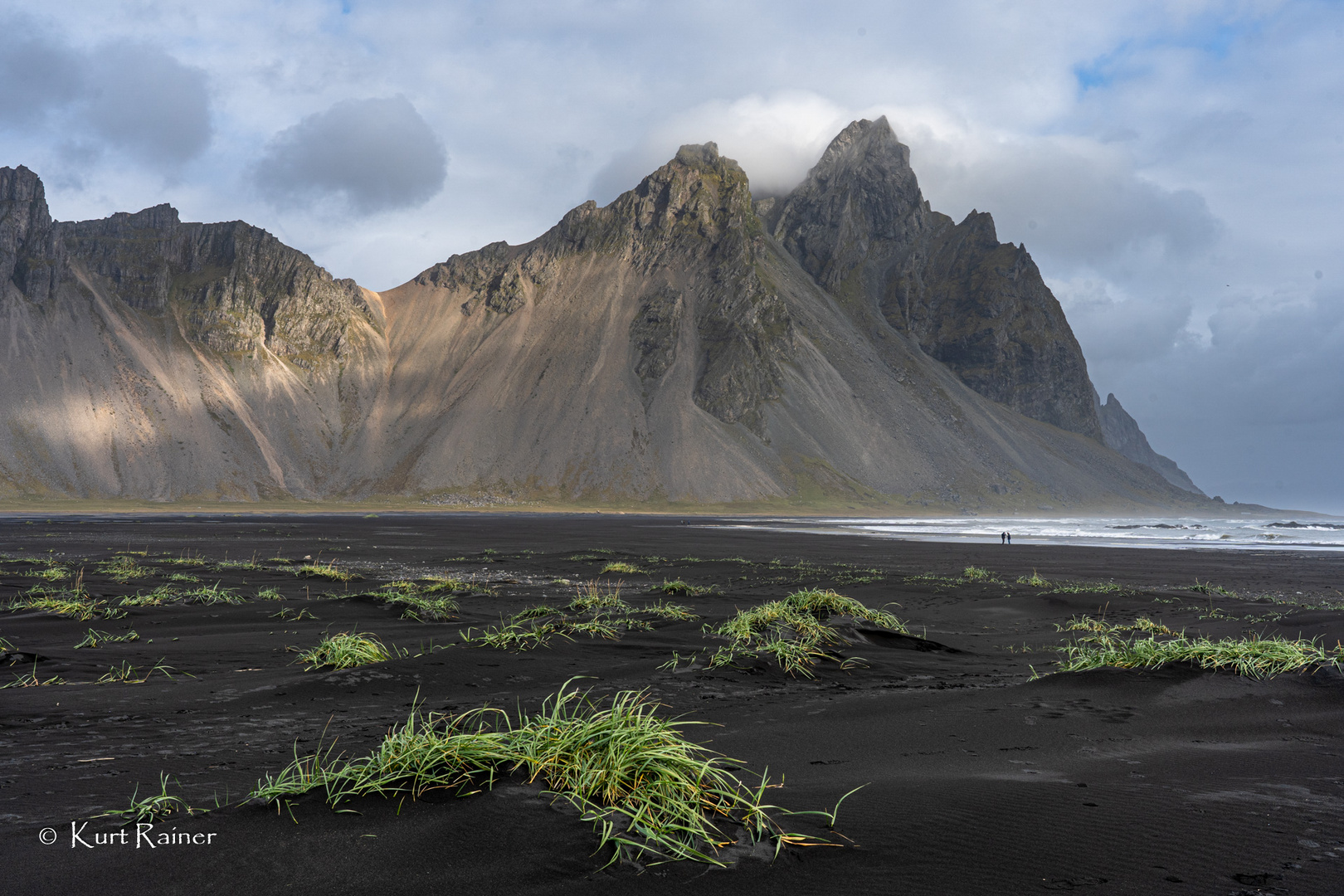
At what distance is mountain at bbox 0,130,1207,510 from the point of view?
101125 millimetres

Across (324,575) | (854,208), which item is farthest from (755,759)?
(854,208)

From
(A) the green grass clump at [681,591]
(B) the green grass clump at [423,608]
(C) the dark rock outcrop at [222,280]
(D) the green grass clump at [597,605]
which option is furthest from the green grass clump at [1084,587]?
(C) the dark rock outcrop at [222,280]

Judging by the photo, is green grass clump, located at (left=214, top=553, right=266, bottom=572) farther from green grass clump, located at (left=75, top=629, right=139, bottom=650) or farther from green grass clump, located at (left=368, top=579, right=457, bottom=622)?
green grass clump, located at (left=75, top=629, right=139, bottom=650)

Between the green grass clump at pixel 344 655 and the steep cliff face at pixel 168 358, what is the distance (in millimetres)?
102292

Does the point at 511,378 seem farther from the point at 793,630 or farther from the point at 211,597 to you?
the point at 793,630

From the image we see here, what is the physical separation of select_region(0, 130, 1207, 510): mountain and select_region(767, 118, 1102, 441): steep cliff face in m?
10.8

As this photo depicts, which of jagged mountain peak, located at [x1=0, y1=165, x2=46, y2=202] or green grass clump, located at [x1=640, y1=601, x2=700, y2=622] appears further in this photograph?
jagged mountain peak, located at [x1=0, y1=165, x2=46, y2=202]

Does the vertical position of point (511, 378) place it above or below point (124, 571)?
above

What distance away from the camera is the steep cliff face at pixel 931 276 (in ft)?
575

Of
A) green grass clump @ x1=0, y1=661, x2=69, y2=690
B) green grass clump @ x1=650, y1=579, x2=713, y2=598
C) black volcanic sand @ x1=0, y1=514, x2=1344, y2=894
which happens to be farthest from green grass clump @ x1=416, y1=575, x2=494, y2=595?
green grass clump @ x1=0, y1=661, x2=69, y2=690

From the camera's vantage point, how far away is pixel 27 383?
94.4 m

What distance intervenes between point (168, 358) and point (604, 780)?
13099 centimetres

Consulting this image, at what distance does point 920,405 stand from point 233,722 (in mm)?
148889

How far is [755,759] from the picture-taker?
4.97 m
